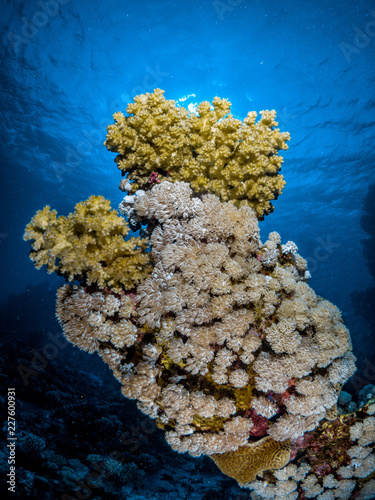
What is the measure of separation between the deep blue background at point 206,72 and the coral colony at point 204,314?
42.1 ft

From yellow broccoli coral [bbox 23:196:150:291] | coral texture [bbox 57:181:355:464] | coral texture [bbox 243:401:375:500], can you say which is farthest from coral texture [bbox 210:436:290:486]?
yellow broccoli coral [bbox 23:196:150:291]

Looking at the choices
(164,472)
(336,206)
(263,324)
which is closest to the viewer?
(263,324)

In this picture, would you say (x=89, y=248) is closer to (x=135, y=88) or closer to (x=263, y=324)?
(x=263, y=324)

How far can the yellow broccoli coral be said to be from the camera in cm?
348

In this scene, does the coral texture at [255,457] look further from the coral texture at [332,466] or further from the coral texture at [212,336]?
the coral texture at [332,466]

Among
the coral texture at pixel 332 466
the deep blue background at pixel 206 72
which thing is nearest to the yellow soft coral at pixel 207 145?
the coral texture at pixel 332 466

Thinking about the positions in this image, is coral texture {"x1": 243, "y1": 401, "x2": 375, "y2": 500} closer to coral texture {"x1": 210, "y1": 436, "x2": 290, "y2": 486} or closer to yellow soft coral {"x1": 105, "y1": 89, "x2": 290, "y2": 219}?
coral texture {"x1": 210, "y1": 436, "x2": 290, "y2": 486}

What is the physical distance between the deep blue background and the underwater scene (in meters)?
0.12

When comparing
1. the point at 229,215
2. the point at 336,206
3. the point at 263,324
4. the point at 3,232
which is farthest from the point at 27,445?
the point at 3,232

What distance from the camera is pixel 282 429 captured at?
3.74 m

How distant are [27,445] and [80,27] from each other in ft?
69.6

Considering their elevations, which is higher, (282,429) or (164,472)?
(282,429)

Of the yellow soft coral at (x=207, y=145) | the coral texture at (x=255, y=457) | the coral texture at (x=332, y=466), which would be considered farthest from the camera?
the coral texture at (x=332, y=466)

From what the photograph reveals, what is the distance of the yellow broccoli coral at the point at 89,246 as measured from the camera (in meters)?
3.48
